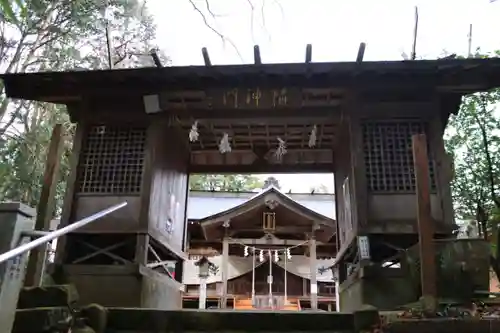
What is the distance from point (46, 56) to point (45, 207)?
395 inches

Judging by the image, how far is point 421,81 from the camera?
7027 millimetres

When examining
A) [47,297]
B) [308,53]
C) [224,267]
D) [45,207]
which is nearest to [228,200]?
[224,267]

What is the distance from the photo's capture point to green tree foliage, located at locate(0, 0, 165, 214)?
1130 centimetres

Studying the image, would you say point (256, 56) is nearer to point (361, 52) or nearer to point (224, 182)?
point (361, 52)

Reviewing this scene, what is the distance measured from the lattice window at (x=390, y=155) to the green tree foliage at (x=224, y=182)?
24780 millimetres

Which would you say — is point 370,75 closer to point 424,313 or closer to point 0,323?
point 424,313

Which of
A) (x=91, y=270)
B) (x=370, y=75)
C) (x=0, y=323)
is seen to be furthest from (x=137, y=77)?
(x=0, y=323)

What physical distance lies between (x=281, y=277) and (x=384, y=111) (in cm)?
1043

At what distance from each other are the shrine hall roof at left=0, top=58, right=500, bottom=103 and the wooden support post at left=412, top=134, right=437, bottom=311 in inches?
87.4

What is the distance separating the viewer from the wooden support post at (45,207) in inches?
201

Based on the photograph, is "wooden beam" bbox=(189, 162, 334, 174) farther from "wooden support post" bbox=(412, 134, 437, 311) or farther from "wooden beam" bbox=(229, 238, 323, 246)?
"wooden beam" bbox=(229, 238, 323, 246)

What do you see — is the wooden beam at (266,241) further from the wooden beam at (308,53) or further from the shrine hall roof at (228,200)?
the wooden beam at (308,53)

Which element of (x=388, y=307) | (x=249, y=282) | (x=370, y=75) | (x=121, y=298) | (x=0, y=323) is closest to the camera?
(x=0, y=323)

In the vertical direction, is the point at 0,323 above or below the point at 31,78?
below
